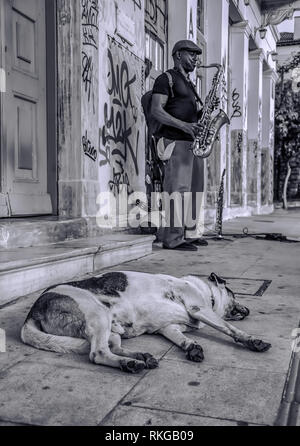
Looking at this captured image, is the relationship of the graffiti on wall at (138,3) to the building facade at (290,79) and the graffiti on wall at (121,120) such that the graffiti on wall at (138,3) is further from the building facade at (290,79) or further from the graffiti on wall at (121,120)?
the building facade at (290,79)

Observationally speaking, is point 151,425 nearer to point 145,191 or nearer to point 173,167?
point 173,167

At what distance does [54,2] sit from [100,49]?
0.73 metres

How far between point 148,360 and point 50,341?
0.51 metres

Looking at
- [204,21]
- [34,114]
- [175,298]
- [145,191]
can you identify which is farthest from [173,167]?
[204,21]

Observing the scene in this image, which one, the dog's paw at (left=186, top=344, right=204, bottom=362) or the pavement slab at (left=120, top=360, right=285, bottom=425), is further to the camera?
the dog's paw at (left=186, top=344, right=204, bottom=362)

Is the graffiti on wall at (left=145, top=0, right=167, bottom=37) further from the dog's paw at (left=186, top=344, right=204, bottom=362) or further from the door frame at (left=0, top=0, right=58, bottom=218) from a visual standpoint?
the dog's paw at (left=186, top=344, right=204, bottom=362)

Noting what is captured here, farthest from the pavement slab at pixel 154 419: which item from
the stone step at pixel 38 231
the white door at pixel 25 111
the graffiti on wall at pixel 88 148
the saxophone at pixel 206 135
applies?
the saxophone at pixel 206 135

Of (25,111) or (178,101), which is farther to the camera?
(178,101)

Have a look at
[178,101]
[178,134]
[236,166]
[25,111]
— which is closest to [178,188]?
[178,134]

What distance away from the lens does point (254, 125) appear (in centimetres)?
1659

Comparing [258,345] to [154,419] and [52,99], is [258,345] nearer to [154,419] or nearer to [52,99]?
[154,419]

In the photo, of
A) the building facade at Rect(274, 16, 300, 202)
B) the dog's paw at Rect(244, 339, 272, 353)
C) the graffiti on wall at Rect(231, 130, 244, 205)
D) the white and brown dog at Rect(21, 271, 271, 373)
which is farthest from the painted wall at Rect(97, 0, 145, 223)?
the building facade at Rect(274, 16, 300, 202)

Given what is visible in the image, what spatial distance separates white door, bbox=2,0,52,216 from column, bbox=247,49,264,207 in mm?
12105

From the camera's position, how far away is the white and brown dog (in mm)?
2326
